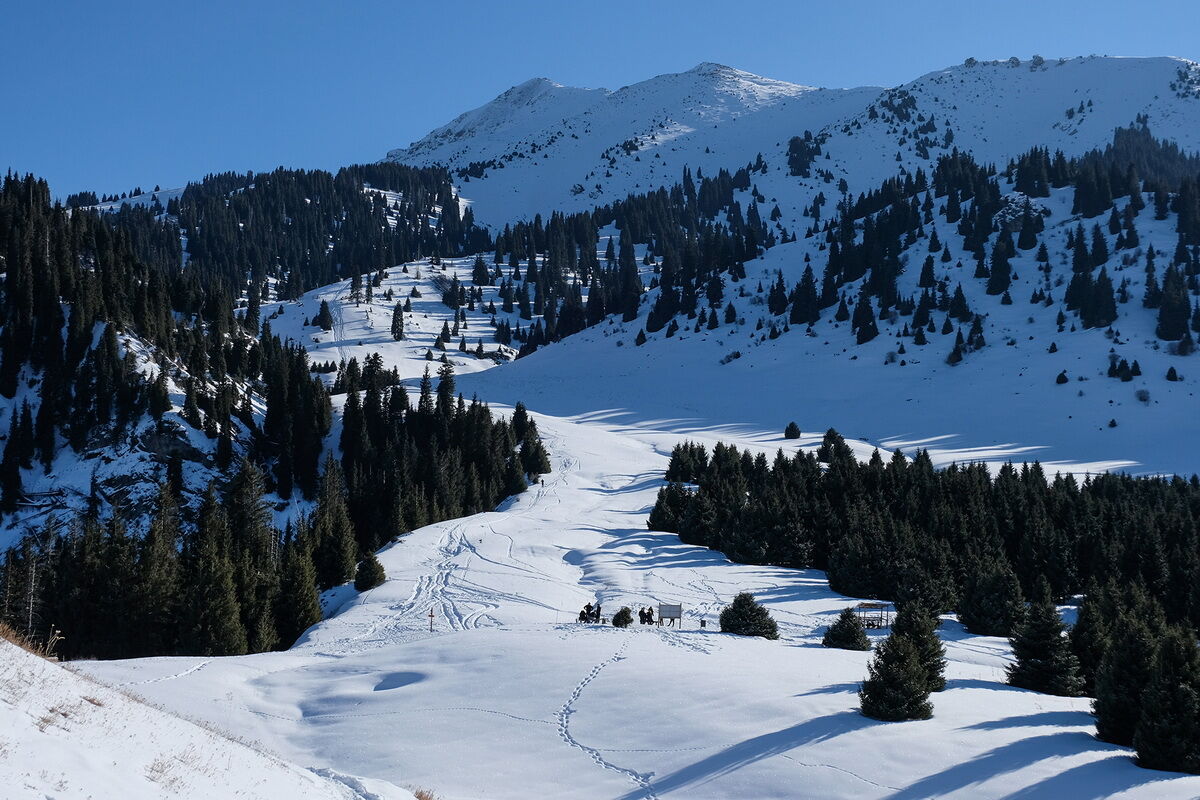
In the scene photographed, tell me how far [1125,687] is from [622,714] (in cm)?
1186

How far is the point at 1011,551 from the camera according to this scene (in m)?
55.5

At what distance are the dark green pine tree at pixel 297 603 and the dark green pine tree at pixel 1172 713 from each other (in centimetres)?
3801

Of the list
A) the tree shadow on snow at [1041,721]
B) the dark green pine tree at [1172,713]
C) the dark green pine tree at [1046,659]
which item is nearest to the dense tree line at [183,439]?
the tree shadow on snow at [1041,721]

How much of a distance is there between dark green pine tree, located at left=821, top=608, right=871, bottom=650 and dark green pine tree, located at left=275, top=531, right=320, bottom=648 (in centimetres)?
2700

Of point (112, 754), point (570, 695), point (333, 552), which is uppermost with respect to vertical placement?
point (112, 754)

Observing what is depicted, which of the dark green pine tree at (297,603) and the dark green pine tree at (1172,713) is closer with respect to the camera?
the dark green pine tree at (1172,713)

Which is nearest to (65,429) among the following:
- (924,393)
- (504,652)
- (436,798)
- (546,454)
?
(546,454)

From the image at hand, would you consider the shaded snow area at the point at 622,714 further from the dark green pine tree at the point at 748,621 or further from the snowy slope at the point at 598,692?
the dark green pine tree at the point at 748,621

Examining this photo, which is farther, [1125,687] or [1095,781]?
[1125,687]

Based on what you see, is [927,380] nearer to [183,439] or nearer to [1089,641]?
[1089,641]

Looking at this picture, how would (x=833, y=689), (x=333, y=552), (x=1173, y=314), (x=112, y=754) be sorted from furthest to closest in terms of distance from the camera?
(x=1173, y=314) → (x=333, y=552) → (x=833, y=689) → (x=112, y=754)

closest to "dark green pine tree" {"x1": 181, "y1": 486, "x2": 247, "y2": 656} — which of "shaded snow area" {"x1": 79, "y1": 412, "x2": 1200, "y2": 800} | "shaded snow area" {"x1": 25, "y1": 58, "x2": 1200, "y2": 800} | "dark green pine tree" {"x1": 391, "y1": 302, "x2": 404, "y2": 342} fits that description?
"shaded snow area" {"x1": 79, "y1": 412, "x2": 1200, "y2": 800}

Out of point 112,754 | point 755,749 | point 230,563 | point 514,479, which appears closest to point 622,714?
point 755,749

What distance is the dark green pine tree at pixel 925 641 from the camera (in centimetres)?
2303
